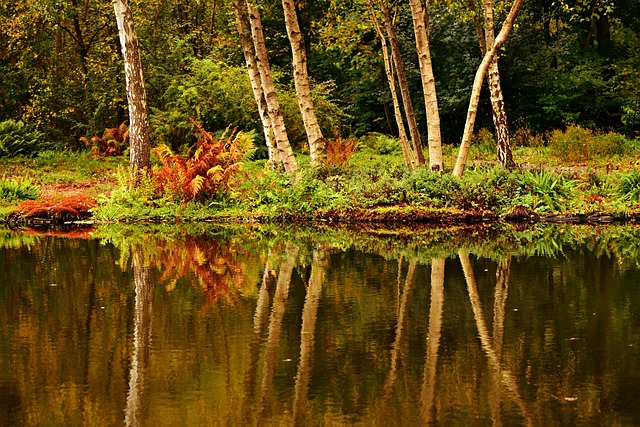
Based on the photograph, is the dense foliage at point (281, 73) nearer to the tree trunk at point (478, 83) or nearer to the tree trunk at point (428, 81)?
the tree trunk at point (428, 81)

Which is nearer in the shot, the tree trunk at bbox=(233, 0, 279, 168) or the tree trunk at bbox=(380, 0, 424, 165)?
the tree trunk at bbox=(380, 0, 424, 165)

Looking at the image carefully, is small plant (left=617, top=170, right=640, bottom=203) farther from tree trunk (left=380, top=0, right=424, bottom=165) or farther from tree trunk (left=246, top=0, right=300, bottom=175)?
tree trunk (left=246, top=0, right=300, bottom=175)

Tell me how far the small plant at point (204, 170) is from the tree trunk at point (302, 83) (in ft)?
4.79

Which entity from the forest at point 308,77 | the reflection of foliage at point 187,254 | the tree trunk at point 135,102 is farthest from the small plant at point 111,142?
the reflection of foliage at point 187,254

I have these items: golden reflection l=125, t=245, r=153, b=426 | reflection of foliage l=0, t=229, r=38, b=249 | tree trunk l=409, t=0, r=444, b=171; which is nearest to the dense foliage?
tree trunk l=409, t=0, r=444, b=171

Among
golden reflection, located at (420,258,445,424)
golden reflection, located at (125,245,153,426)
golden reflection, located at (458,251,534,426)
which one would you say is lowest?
golden reflection, located at (458,251,534,426)

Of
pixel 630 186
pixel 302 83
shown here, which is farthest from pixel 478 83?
pixel 302 83

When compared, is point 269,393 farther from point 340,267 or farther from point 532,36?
point 532,36

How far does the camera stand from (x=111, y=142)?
111 ft

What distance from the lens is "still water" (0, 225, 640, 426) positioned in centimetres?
649

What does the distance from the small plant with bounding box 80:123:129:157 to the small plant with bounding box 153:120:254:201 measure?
12.1 m

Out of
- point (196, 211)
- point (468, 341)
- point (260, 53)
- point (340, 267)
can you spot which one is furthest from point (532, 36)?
point (468, 341)

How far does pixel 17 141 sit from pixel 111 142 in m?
3.15

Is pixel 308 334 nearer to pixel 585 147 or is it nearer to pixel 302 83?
pixel 302 83
